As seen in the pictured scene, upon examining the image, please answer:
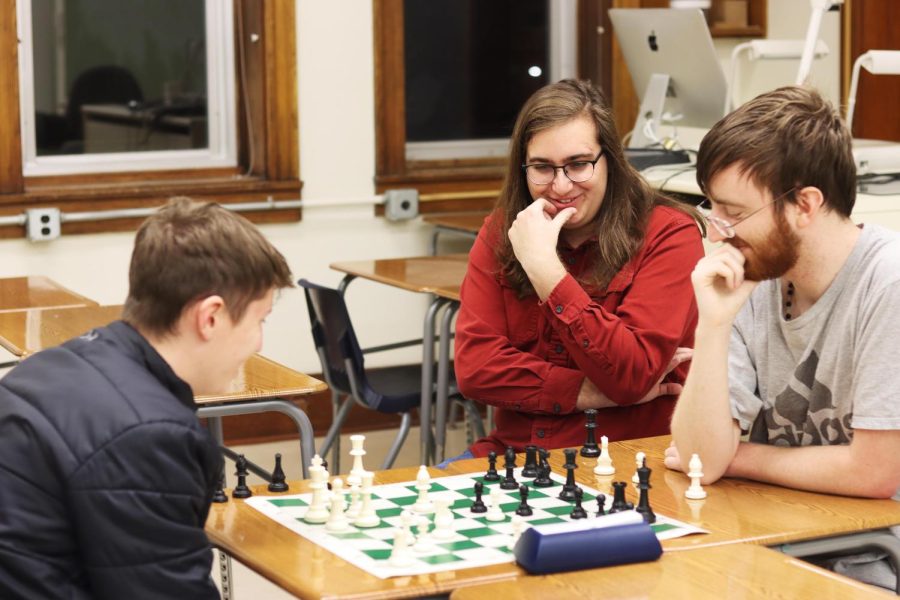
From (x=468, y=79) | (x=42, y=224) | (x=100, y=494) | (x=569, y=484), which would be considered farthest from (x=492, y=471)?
(x=468, y=79)

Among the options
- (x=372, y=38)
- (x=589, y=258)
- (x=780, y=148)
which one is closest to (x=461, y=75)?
(x=372, y=38)

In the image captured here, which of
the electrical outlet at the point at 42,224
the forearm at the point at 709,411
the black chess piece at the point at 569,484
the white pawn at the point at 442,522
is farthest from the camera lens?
the electrical outlet at the point at 42,224

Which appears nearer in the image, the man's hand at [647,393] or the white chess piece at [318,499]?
the white chess piece at [318,499]

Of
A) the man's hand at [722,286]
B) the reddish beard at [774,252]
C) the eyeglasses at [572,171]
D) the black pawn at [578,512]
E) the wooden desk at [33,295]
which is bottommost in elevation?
the black pawn at [578,512]

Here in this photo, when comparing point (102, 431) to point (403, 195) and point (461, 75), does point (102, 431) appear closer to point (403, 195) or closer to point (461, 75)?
point (403, 195)

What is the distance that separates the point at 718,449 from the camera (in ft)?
7.34

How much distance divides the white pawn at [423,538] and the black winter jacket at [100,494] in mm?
281

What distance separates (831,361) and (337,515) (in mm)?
813

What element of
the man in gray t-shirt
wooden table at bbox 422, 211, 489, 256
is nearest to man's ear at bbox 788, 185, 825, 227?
the man in gray t-shirt

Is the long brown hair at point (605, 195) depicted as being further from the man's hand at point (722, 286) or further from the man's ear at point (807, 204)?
the man's ear at point (807, 204)

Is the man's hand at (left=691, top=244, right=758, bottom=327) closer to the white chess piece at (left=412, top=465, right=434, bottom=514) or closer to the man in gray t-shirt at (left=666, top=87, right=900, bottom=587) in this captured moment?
the man in gray t-shirt at (left=666, top=87, right=900, bottom=587)

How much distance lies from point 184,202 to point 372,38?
3.83 meters

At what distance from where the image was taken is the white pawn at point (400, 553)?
70.8 inches

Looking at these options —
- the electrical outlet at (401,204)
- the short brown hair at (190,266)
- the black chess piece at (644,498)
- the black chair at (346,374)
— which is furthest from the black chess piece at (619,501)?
the electrical outlet at (401,204)
